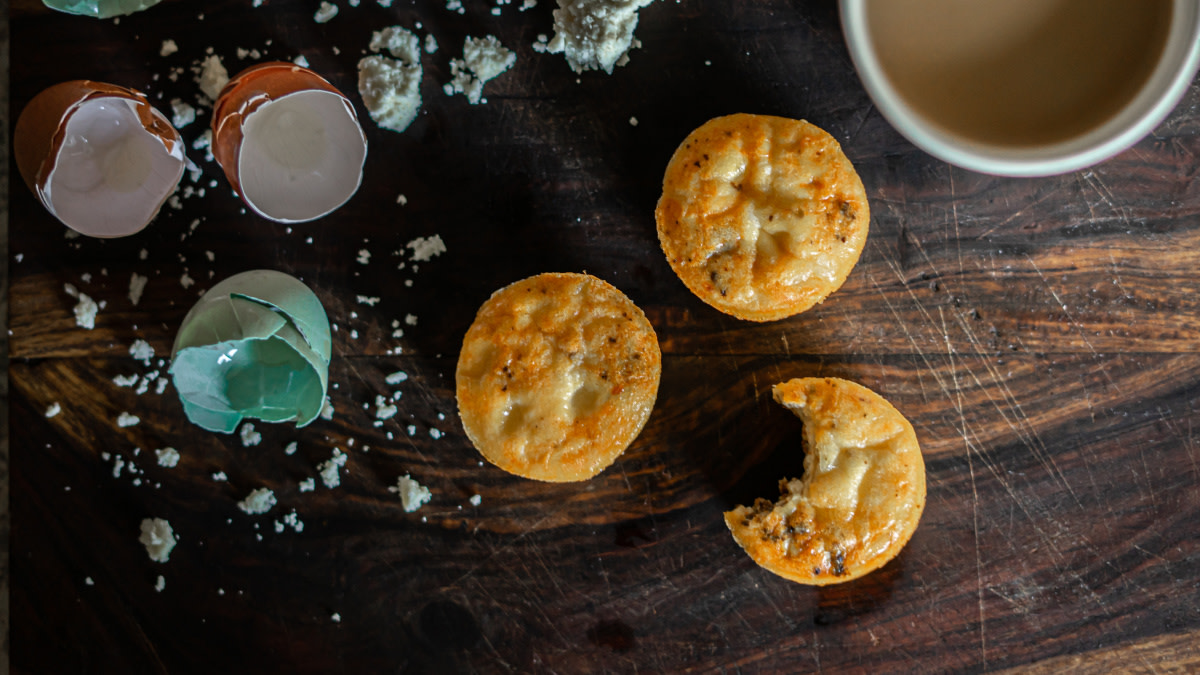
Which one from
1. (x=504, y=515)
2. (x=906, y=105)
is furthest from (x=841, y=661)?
(x=906, y=105)

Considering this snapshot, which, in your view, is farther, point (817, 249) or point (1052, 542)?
point (1052, 542)

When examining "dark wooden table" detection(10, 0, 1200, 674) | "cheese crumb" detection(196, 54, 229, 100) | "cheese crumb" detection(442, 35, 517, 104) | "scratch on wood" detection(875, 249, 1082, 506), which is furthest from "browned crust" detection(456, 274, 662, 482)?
"cheese crumb" detection(196, 54, 229, 100)

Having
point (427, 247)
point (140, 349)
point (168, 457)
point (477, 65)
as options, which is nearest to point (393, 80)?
point (477, 65)

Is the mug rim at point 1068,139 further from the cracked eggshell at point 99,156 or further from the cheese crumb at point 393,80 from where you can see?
the cracked eggshell at point 99,156

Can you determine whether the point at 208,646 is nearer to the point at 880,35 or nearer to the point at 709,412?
the point at 709,412

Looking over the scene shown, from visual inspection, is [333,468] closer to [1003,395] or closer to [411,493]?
[411,493]

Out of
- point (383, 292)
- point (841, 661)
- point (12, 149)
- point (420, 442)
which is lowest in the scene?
point (841, 661)

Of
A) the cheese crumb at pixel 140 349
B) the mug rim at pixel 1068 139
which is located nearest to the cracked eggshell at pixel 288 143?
the cheese crumb at pixel 140 349
